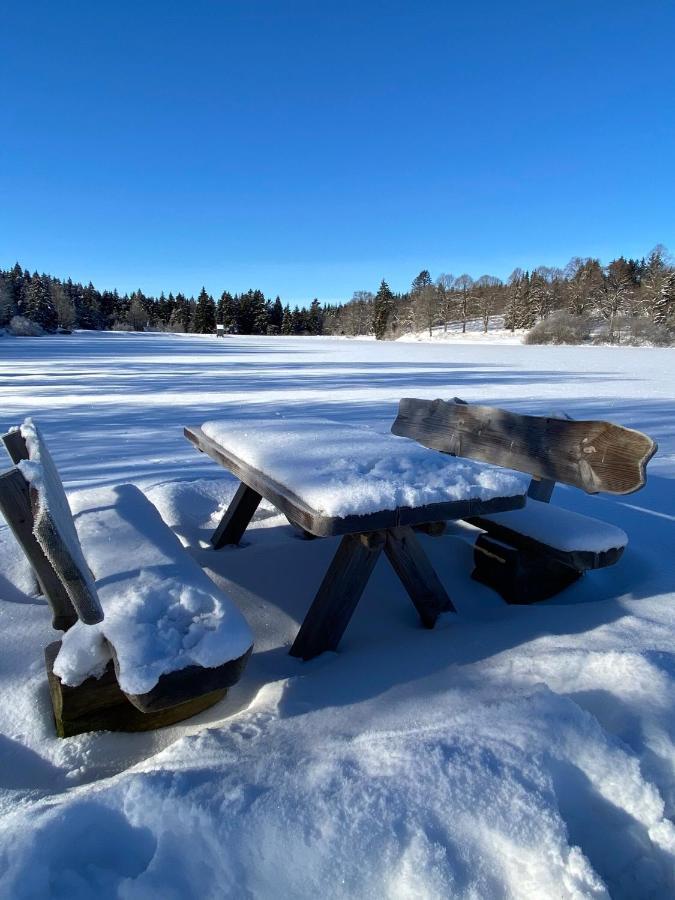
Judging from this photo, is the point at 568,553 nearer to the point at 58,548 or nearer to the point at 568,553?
the point at 568,553

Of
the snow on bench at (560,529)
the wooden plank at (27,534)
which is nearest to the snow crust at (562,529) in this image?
the snow on bench at (560,529)

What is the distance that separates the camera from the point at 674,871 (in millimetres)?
1166

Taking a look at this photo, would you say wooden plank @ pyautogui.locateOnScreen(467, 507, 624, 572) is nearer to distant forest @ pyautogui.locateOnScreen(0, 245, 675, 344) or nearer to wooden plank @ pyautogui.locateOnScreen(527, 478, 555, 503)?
wooden plank @ pyautogui.locateOnScreen(527, 478, 555, 503)

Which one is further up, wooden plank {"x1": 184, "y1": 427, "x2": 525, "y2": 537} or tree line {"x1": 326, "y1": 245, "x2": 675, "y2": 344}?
tree line {"x1": 326, "y1": 245, "x2": 675, "y2": 344}

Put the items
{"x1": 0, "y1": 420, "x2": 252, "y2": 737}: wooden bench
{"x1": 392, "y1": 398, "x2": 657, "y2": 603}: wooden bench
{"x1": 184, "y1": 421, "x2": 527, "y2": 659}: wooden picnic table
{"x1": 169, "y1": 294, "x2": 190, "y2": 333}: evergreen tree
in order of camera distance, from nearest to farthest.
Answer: {"x1": 0, "y1": 420, "x2": 252, "y2": 737}: wooden bench → {"x1": 184, "y1": 421, "x2": 527, "y2": 659}: wooden picnic table → {"x1": 392, "y1": 398, "x2": 657, "y2": 603}: wooden bench → {"x1": 169, "y1": 294, "x2": 190, "y2": 333}: evergreen tree

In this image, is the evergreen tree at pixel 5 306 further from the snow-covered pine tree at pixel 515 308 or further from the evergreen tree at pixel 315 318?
the snow-covered pine tree at pixel 515 308

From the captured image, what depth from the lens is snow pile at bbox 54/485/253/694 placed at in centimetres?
150

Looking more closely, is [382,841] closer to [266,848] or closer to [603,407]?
[266,848]

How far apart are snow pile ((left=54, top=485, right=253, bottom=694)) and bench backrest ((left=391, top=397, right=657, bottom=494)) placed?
1.76 meters

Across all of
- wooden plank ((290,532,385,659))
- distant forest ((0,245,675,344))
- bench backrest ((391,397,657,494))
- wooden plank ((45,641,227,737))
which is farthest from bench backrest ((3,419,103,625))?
distant forest ((0,245,675,344))

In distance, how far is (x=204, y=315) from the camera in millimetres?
75125

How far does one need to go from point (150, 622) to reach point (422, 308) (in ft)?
230

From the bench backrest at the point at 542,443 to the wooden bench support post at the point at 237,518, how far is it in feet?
4.47

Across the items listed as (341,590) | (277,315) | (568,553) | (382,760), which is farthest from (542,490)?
(277,315)
